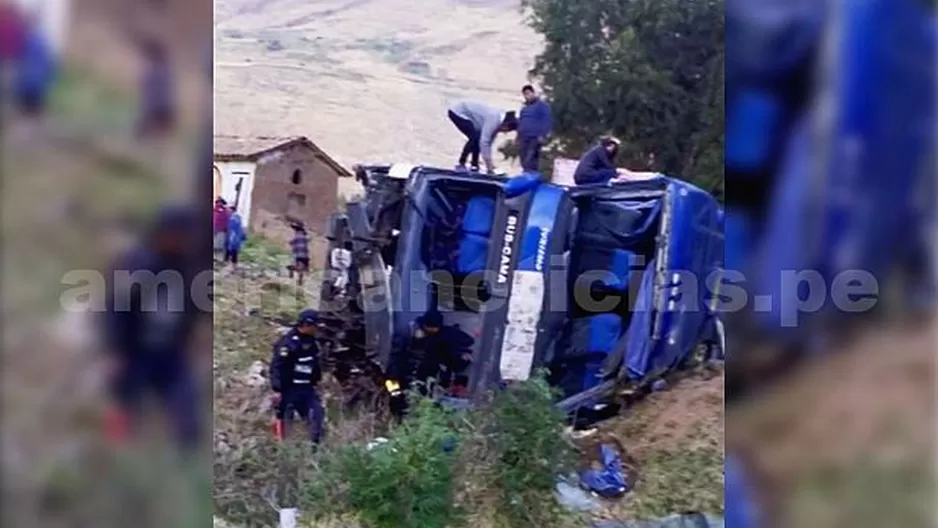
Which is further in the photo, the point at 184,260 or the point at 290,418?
the point at 290,418

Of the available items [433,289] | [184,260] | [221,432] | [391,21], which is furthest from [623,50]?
[221,432]

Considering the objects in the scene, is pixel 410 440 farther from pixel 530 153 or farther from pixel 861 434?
pixel 861 434

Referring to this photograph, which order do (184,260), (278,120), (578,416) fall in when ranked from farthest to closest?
(578,416)
(278,120)
(184,260)

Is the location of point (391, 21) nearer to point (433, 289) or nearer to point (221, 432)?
point (433, 289)

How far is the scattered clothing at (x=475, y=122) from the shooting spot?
8.55 feet

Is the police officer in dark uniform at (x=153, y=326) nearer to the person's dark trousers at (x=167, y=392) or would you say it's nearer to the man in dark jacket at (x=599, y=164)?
the person's dark trousers at (x=167, y=392)

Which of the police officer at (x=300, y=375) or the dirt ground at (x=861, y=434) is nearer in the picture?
the dirt ground at (x=861, y=434)

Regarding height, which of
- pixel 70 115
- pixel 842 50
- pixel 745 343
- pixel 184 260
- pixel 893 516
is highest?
pixel 842 50

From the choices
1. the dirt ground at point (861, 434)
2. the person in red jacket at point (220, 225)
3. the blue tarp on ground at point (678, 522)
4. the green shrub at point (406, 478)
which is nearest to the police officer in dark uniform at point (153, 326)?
the person in red jacket at point (220, 225)

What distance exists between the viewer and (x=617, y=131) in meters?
2.65

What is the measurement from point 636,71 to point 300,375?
3.44ft

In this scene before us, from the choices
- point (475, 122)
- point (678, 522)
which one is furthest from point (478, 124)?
point (678, 522)

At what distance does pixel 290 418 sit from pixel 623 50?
1.15 meters

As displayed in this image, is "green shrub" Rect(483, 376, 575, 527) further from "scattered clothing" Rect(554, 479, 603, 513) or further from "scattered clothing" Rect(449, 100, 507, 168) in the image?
"scattered clothing" Rect(449, 100, 507, 168)
